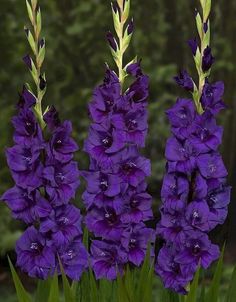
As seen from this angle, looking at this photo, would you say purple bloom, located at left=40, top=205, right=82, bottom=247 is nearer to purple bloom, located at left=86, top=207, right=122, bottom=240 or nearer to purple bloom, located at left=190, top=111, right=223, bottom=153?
purple bloom, located at left=86, top=207, right=122, bottom=240

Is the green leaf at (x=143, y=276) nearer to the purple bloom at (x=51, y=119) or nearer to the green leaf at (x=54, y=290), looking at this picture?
the green leaf at (x=54, y=290)

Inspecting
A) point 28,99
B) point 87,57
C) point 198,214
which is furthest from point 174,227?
point 87,57

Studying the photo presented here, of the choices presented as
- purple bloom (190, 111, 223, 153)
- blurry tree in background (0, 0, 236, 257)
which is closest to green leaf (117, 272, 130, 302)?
purple bloom (190, 111, 223, 153)

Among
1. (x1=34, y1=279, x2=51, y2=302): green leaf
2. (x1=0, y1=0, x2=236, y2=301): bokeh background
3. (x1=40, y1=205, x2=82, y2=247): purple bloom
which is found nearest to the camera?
(x1=40, y1=205, x2=82, y2=247): purple bloom

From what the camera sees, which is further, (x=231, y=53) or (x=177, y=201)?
(x=231, y=53)

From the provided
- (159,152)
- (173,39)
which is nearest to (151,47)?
(173,39)

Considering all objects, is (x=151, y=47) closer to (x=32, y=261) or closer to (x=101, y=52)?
(x=101, y=52)
